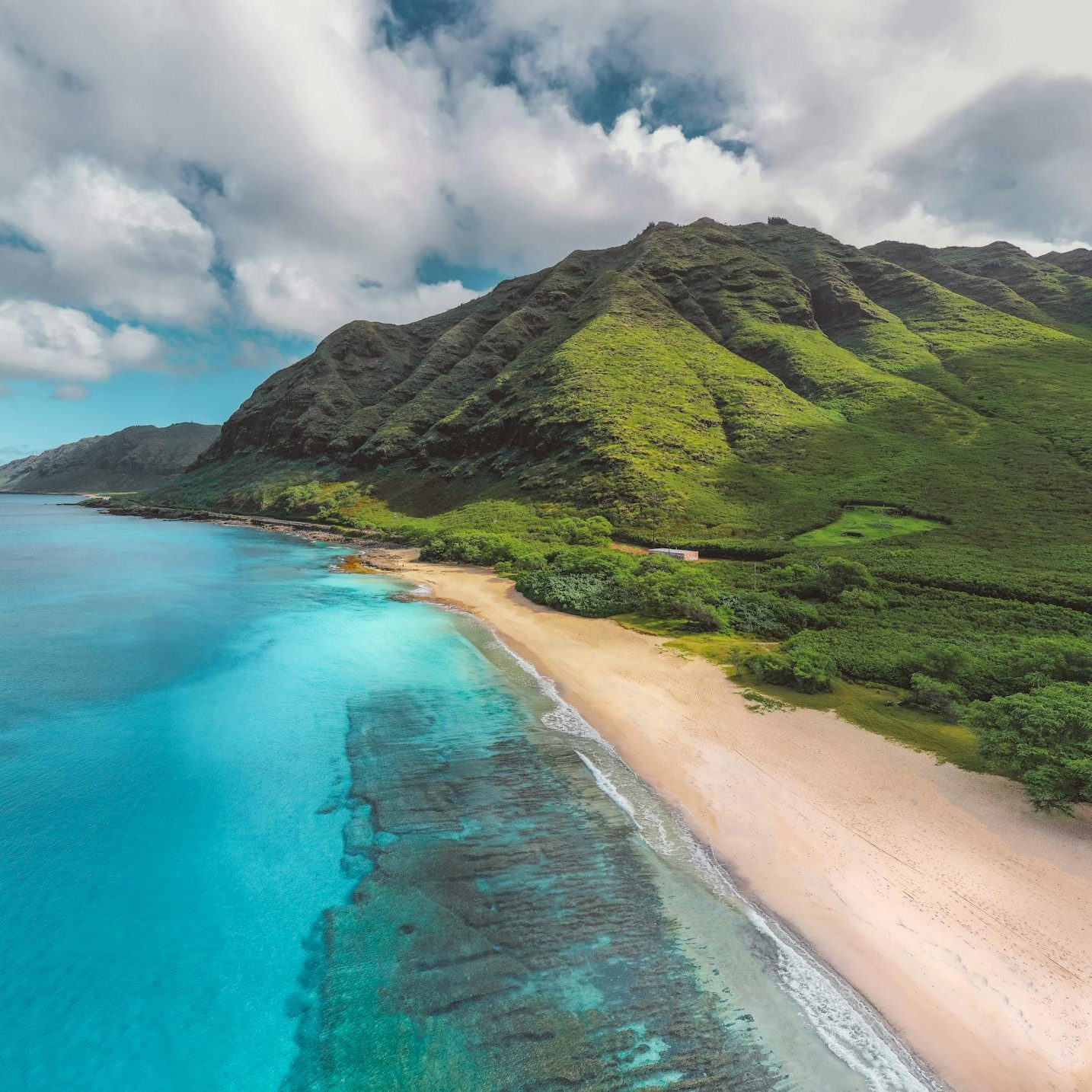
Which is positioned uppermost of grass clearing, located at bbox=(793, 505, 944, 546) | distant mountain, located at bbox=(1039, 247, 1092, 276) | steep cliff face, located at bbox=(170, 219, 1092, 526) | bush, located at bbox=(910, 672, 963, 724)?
distant mountain, located at bbox=(1039, 247, 1092, 276)

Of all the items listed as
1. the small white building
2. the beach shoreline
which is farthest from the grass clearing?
the beach shoreline

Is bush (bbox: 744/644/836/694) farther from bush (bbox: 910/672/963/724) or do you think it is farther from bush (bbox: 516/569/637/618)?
bush (bbox: 516/569/637/618)

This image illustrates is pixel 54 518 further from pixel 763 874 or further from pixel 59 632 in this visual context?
pixel 763 874

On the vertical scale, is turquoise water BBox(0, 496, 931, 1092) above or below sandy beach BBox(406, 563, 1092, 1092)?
below

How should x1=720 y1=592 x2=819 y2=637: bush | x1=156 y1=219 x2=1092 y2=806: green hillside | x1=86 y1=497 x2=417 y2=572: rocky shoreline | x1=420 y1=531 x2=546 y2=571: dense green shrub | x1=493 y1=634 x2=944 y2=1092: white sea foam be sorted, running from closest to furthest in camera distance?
1. x1=493 y1=634 x2=944 y2=1092: white sea foam
2. x1=156 y1=219 x2=1092 y2=806: green hillside
3. x1=720 y1=592 x2=819 y2=637: bush
4. x1=420 y1=531 x2=546 y2=571: dense green shrub
5. x1=86 y1=497 x2=417 y2=572: rocky shoreline

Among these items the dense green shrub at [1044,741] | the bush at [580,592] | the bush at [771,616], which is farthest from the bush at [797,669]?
the bush at [580,592]

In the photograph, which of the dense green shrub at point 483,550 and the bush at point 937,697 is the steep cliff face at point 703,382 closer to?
the dense green shrub at point 483,550

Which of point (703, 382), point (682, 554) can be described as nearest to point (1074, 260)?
point (703, 382)

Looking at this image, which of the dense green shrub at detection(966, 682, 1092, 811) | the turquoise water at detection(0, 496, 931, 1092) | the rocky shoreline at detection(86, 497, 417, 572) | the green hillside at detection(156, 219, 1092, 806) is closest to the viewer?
the turquoise water at detection(0, 496, 931, 1092)
